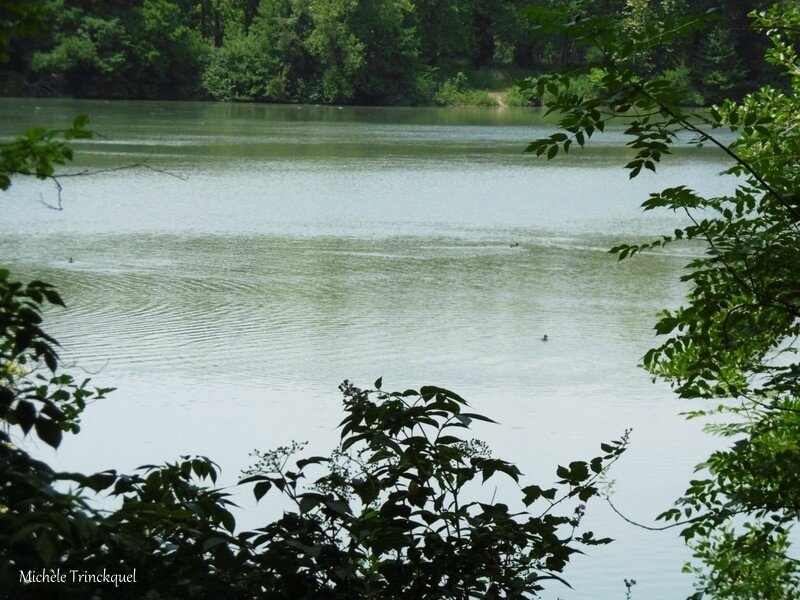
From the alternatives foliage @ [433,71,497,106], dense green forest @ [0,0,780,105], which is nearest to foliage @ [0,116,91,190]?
dense green forest @ [0,0,780,105]

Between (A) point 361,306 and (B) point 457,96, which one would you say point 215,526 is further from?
(B) point 457,96

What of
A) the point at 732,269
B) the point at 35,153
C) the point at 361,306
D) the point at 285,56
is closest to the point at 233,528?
the point at 35,153

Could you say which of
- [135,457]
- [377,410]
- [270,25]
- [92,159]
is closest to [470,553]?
[377,410]

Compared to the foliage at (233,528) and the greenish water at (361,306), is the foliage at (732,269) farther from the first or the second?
the greenish water at (361,306)

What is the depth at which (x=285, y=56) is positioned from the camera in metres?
Answer: 39.4

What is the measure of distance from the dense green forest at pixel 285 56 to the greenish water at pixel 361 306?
2059 centimetres

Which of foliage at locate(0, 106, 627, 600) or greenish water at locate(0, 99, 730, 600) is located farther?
greenish water at locate(0, 99, 730, 600)

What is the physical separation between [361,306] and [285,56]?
107 ft

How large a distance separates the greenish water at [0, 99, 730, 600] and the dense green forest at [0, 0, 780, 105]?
67.6 feet

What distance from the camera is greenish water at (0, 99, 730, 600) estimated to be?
510cm

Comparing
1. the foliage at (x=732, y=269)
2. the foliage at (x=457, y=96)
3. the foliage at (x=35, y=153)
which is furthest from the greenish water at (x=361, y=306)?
the foliage at (x=457, y=96)

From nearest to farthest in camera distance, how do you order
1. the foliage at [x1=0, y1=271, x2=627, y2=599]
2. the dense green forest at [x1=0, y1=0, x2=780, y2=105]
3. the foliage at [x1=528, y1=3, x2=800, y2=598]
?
the foliage at [x1=0, y1=271, x2=627, y2=599], the foliage at [x1=528, y1=3, x2=800, y2=598], the dense green forest at [x1=0, y1=0, x2=780, y2=105]

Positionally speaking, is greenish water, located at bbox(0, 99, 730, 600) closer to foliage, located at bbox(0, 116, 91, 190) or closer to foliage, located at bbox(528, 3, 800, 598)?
foliage, located at bbox(0, 116, 91, 190)

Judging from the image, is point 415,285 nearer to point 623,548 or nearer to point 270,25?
point 623,548
